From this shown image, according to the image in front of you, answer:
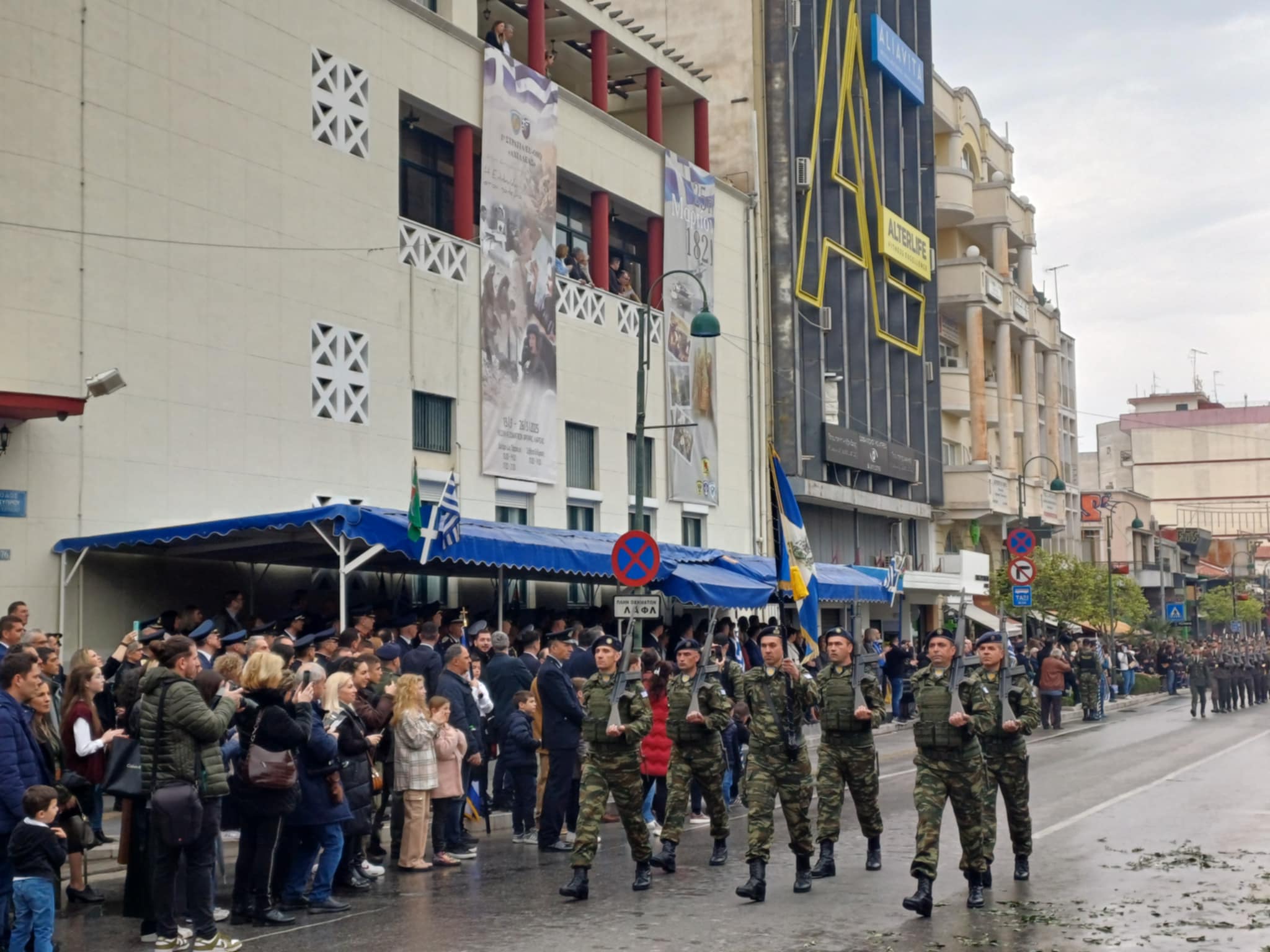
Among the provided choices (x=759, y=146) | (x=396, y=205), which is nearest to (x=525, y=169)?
(x=396, y=205)

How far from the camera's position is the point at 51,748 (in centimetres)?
1116

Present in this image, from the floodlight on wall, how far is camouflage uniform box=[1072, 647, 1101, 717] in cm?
2386

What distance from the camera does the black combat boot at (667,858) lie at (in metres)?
12.9

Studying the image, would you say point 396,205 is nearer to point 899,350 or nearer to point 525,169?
point 525,169

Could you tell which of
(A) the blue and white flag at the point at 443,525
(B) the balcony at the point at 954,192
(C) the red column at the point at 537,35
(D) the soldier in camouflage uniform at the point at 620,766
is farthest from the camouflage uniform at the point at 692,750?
(B) the balcony at the point at 954,192

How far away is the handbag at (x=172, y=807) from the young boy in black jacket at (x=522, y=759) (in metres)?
5.40

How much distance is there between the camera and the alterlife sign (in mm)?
47406

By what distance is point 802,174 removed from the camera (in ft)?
135

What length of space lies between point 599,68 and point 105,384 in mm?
17279

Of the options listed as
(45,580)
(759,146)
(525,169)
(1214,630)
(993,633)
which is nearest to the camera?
(993,633)

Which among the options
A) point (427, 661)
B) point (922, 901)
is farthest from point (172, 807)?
point (427, 661)

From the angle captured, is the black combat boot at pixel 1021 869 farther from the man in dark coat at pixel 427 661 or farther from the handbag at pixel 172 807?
the man in dark coat at pixel 427 661

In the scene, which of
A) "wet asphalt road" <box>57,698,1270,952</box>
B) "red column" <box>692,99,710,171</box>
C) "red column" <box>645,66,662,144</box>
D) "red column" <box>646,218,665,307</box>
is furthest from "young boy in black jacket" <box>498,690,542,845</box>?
"red column" <box>692,99,710,171</box>

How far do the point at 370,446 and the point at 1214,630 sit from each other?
260 feet
